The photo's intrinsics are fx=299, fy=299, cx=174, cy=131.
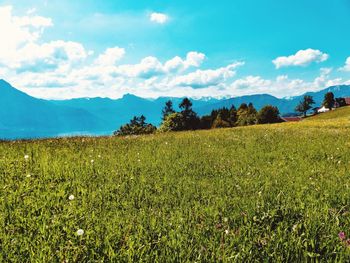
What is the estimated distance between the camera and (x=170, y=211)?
4.84 meters

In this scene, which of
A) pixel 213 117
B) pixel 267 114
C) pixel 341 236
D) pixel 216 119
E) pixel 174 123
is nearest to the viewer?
pixel 341 236

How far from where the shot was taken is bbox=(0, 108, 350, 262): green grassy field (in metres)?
3.69

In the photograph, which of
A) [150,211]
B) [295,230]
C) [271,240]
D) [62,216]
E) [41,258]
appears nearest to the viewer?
[41,258]

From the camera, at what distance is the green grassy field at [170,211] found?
369cm

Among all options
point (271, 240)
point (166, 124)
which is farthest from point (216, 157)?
point (166, 124)

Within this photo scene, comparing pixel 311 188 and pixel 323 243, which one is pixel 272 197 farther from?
A: pixel 323 243

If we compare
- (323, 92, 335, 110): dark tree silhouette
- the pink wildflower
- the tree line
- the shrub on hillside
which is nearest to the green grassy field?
the pink wildflower

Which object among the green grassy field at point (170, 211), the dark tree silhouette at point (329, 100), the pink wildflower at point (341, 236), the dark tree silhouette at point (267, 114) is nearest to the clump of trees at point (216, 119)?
the dark tree silhouette at point (267, 114)

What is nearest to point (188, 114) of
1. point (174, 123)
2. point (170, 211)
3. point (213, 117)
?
point (174, 123)

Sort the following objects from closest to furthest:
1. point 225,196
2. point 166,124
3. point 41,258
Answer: point 41,258 → point 225,196 → point 166,124

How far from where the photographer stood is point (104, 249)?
3686 mm

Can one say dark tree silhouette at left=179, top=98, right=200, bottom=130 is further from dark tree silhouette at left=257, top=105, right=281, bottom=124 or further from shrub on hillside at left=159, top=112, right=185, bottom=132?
dark tree silhouette at left=257, top=105, right=281, bottom=124

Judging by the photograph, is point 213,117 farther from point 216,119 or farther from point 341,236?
point 341,236

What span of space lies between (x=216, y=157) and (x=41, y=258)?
660cm
